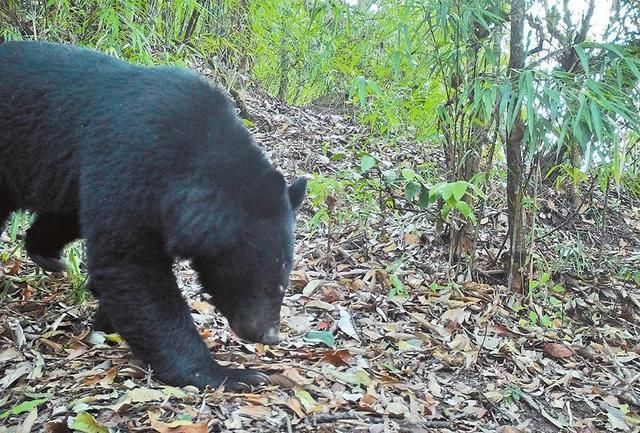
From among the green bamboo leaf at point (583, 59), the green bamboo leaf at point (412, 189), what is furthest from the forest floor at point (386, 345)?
the green bamboo leaf at point (583, 59)

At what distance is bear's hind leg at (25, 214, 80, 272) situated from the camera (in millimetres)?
4035

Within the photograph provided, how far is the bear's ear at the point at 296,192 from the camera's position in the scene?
3.21m

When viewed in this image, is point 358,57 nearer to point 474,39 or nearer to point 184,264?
point 474,39

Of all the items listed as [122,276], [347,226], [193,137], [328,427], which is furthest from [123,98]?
[347,226]

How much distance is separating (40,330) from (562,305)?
3074 millimetres

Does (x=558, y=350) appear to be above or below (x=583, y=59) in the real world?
below

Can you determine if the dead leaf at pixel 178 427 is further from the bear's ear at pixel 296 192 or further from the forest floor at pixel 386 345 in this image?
the bear's ear at pixel 296 192

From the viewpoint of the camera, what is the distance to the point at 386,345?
3795mm

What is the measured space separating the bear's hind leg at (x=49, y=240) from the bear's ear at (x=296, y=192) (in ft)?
4.70

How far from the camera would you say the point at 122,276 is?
306 centimetres

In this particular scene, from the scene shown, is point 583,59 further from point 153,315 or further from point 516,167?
point 153,315

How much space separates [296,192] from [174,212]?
55cm

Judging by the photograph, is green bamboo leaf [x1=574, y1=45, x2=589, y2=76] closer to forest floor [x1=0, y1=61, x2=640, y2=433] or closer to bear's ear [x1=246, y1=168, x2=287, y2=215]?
forest floor [x1=0, y1=61, x2=640, y2=433]

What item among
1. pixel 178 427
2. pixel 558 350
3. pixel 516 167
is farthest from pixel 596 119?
pixel 178 427
